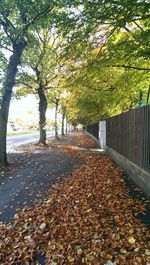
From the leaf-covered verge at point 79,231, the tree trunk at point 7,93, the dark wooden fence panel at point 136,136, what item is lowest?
the leaf-covered verge at point 79,231

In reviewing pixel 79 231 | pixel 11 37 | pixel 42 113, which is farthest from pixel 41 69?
pixel 79 231

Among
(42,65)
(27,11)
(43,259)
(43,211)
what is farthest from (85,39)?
(42,65)

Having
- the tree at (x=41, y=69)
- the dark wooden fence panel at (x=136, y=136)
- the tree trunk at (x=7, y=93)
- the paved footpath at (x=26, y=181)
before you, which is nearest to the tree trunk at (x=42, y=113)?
the tree at (x=41, y=69)

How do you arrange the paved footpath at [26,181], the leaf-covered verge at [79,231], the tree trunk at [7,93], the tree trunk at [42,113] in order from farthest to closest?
the tree trunk at [42,113] → the tree trunk at [7,93] → the paved footpath at [26,181] → the leaf-covered verge at [79,231]

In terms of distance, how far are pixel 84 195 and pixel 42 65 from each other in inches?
603

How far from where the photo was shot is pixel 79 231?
5246 mm

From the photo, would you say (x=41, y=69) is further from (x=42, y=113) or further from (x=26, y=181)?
(x=26, y=181)

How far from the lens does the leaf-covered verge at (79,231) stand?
4.38m

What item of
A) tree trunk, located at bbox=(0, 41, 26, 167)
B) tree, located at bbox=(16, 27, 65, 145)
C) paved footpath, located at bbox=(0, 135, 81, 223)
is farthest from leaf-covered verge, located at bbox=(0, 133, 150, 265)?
tree, located at bbox=(16, 27, 65, 145)

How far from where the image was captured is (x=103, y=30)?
1011 cm

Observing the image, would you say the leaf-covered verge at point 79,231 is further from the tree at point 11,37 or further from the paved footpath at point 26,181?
the tree at point 11,37

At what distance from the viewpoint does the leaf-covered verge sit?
4.38m

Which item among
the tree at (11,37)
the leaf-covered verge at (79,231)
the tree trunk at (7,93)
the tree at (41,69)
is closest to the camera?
the leaf-covered verge at (79,231)

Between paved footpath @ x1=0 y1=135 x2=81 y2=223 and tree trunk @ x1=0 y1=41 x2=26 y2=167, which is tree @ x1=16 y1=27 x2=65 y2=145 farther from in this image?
paved footpath @ x1=0 y1=135 x2=81 y2=223
